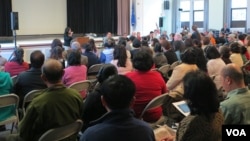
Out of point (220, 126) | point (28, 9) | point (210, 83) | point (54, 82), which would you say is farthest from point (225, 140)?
point (28, 9)

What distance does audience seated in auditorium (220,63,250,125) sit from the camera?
257 cm

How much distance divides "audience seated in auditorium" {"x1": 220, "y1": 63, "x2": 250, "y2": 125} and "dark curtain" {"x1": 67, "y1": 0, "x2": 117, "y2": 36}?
1207cm

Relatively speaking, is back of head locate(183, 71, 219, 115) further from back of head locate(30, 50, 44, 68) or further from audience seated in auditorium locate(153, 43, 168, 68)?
audience seated in auditorium locate(153, 43, 168, 68)

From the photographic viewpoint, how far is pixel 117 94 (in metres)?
1.88

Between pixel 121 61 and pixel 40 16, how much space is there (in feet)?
28.6

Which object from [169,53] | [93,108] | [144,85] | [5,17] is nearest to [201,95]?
[93,108]

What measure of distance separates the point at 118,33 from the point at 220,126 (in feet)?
41.4

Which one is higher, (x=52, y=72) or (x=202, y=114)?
(x=52, y=72)

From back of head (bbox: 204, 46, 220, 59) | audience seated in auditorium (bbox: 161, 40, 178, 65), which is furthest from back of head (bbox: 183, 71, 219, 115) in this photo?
audience seated in auditorium (bbox: 161, 40, 178, 65)

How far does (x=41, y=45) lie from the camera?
1128cm

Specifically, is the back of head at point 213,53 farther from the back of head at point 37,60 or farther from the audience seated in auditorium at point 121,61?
the back of head at point 37,60

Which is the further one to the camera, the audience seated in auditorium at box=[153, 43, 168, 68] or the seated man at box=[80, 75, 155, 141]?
the audience seated in auditorium at box=[153, 43, 168, 68]

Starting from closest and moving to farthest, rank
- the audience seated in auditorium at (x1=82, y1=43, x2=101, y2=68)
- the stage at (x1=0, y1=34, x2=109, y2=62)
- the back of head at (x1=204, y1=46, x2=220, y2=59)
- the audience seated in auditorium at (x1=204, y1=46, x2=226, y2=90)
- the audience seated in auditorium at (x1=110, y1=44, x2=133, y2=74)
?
1. the audience seated in auditorium at (x1=204, y1=46, x2=226, y2=90)
2. the back of head at (x1=204, y1=46, x2=220, y2=59)
3. the audience seated in auditorium at (x1=110, y1=44, x2=133, y2=74)
4. the audience seated in auditorium at (x1=82, y1=43, x2=101, y2=68)
5. the stage at (x1=0, y1=34, x2=109, y2=62)

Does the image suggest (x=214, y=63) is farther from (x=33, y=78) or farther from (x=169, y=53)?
(x=33, y=78)
